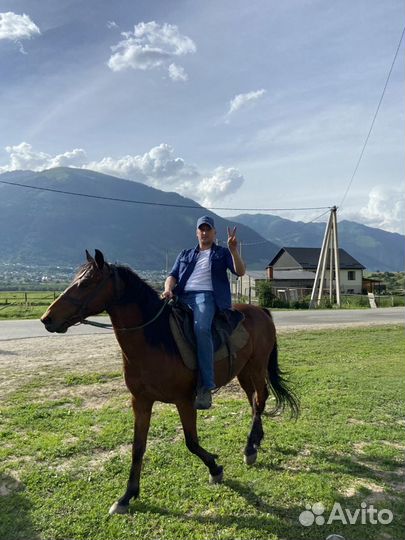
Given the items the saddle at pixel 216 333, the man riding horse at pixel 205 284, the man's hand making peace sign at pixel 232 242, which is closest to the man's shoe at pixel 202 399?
the man riding horse at pixel 205 284

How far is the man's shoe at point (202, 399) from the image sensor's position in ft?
13.3

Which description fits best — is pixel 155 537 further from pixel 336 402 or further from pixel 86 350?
pixel 86 350

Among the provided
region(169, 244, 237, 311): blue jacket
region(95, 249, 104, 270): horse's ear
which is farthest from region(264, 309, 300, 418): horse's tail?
region(95, 249, 104, 270): horse's ear

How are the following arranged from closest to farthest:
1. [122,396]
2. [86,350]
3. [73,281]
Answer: [73,281], [122,396], [86,350]

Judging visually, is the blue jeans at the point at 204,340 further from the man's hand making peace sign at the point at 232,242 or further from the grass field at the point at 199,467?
the grass field at the point at 199,467

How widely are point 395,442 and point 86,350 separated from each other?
30.3 feet

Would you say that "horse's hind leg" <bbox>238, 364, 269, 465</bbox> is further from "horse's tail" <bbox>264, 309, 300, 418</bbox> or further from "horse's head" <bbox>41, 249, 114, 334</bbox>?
"horse's head" <bbox>41, 249, 114, 334</bbox>

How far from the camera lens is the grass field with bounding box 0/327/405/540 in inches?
139

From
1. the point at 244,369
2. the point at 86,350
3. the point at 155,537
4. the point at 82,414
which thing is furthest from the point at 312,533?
the point at 86,350

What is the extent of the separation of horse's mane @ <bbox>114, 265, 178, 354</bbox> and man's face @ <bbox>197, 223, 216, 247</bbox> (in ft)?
2.84

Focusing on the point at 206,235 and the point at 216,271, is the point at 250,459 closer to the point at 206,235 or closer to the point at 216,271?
the point at 216,271

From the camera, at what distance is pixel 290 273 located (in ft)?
202

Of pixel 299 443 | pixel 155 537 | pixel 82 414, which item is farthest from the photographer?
pixel 82 414

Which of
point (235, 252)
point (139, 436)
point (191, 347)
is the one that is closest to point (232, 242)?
point (235, 252)
